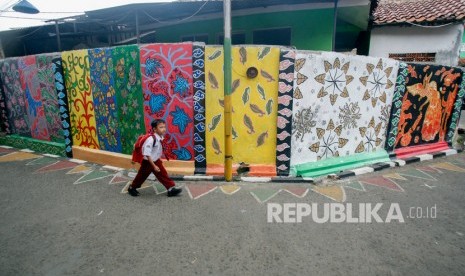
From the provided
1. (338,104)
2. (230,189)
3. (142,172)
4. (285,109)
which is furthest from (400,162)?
(142,172)

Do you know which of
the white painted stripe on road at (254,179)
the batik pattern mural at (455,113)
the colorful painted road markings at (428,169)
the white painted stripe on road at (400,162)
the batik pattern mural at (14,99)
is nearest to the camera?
the white painted stripe on road at (254,179)

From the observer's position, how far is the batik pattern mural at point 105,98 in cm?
579

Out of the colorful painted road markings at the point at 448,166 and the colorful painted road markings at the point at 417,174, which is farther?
the colorful painted road markings at the point at 448,166

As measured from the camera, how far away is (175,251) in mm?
3072

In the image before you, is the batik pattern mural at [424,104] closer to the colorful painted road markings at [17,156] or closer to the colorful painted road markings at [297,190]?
the colorful painted road markings at [297,190]

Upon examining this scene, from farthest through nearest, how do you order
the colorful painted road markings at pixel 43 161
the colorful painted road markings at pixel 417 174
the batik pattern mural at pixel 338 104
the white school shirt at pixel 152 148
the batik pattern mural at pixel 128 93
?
the colorful painted road markings at pixel 43 161 < the colorful painted road markings at pixel 417 174 < the batik pattern mural at pixel 128 93 < the batik pattern mural at pixel 338 104 < the white school shirt at pixel 152 148

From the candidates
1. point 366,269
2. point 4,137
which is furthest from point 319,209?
point 4,137

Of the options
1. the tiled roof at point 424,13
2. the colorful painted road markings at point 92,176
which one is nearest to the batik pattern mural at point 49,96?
the colorful painted road markings at point 92,176

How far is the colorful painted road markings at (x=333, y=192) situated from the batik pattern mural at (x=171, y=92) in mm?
2457

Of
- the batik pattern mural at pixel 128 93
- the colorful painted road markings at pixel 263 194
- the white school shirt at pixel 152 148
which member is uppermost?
the batik pattern mural at pixel 128 93

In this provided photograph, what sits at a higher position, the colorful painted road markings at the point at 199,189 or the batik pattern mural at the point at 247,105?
the batik pattern mural at the point at 247,105

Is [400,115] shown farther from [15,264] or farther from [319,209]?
[15,264]

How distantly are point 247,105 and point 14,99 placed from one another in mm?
6935

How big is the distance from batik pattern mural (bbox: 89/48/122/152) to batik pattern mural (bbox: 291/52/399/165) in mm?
3801
